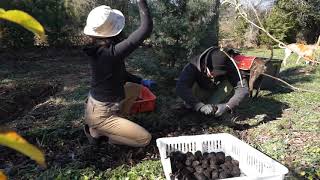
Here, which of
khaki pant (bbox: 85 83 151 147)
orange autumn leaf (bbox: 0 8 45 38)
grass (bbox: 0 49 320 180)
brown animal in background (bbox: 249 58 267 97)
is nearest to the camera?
orange autumn leaf (bbox: 0 8 45 38)

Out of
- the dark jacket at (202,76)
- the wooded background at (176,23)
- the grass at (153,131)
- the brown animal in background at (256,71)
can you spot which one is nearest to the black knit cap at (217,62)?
the dark jacket at (202,76)

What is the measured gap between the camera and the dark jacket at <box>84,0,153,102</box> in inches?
135

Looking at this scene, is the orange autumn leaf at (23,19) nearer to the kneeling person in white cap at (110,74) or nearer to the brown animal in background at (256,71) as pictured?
the kneeling person in white cap at (110,74)

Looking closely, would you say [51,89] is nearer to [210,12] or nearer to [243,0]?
[210,12]

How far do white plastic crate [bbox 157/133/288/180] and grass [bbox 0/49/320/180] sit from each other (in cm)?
27

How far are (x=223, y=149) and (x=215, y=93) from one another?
1472 millimetres

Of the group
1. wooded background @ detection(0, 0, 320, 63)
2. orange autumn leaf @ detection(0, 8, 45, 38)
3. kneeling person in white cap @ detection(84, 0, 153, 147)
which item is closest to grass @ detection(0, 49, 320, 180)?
kneeling person in white cap @ detection(84, 0, 153, 147)

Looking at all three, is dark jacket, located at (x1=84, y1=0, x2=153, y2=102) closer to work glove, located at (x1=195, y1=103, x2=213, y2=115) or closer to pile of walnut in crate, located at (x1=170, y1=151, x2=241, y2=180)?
pile of walnut in crate, located at (x1=170, y1=151, x2=241, y2=180)

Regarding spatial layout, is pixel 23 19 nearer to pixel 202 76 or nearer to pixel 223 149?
pixel 223 149

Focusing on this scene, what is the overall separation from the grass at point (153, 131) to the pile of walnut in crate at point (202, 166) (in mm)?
258

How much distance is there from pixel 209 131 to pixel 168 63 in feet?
7.55

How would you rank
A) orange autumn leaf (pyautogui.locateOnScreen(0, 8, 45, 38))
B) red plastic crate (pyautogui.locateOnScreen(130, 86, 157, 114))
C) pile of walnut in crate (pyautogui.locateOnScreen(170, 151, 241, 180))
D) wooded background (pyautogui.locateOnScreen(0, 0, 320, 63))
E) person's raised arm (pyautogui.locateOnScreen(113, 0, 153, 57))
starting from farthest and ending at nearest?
1. wooded background (pyautogui.locateOnScreen(0, 0, 320, 63))
2. red plastic crate (pyautogui.locateOnScreen(130, 86, 157, 114))
3. person's raised arm (pyautogui.locateOnScreen(113, 0, 153, 57))
4. pile of walnut in crate (pyautogui.locateOnScreen(170, 151, 241, 180))
5. orange autumn leaf (pyautogui.locateOnScreen(0, 8, 45, 38))

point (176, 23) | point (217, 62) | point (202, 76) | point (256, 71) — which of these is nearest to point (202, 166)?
point (217, 62)

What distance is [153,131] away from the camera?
14.5 ft
